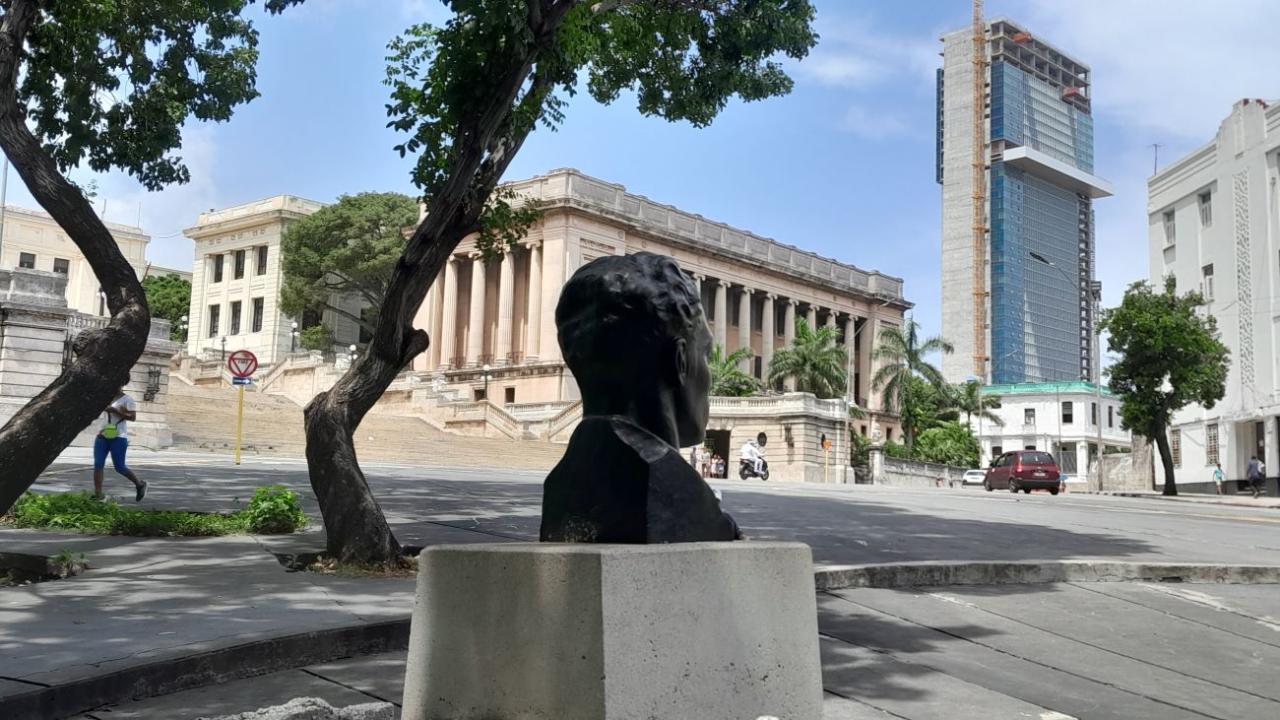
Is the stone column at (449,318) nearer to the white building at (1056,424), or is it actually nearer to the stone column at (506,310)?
the stone column at (506,310)

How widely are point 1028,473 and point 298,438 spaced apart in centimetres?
2294

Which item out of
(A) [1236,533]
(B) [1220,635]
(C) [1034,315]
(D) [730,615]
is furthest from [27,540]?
(C) [1034,315]

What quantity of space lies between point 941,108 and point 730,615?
14846cm

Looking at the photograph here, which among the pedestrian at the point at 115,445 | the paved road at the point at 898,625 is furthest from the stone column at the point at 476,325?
the paved road at the point at 898,625

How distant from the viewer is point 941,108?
14200cm

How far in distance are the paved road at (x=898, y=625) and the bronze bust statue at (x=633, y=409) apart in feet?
4.26

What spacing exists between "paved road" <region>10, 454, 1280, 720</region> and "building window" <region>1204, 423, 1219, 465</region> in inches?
1155

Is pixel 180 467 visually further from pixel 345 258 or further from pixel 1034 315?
pixel 1034 315

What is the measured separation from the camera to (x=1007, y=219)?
13238cm

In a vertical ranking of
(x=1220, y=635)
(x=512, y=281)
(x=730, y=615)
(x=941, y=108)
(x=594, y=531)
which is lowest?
(x=1220, y=635)

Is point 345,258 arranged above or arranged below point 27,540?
above

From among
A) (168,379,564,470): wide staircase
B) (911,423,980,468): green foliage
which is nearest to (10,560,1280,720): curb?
(168,379,564,470): wide staircase

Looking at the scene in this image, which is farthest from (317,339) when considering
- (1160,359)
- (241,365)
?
(1160,359)

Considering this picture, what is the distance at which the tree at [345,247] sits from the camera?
190 feet
